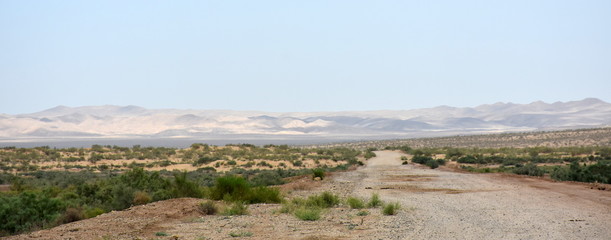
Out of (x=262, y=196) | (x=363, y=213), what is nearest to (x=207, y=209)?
(x=262, y=196)

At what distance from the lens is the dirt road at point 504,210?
12289 millimetres

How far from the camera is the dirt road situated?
12289mm

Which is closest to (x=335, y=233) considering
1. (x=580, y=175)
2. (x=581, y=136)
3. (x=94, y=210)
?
(x=94, y=210)

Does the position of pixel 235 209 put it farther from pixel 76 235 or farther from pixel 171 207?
pixel 76 235

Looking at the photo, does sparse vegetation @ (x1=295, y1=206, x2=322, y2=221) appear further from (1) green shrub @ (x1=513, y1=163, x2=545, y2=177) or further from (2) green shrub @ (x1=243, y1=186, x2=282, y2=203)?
(1) green shrub @ (x1=513, y1=163, x2=545, y2=177)

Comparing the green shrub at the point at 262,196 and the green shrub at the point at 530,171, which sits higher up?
the green shrub at the point at 262,196

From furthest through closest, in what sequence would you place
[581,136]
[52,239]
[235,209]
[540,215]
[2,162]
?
[581,136]
[2,162]
[235,209]
[540,215]
[52,239]

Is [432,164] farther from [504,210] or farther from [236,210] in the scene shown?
[236,210]

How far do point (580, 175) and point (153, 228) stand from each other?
21.3 m

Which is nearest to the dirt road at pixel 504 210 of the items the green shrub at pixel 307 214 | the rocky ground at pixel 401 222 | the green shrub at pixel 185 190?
the rocky ground at pixel 401 222

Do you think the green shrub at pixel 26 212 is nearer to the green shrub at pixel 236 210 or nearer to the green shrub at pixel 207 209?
the green shrub at pixel 207 209

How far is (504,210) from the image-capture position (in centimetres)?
1606

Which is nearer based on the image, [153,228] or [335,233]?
[335,233]

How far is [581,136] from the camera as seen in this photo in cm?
9175
